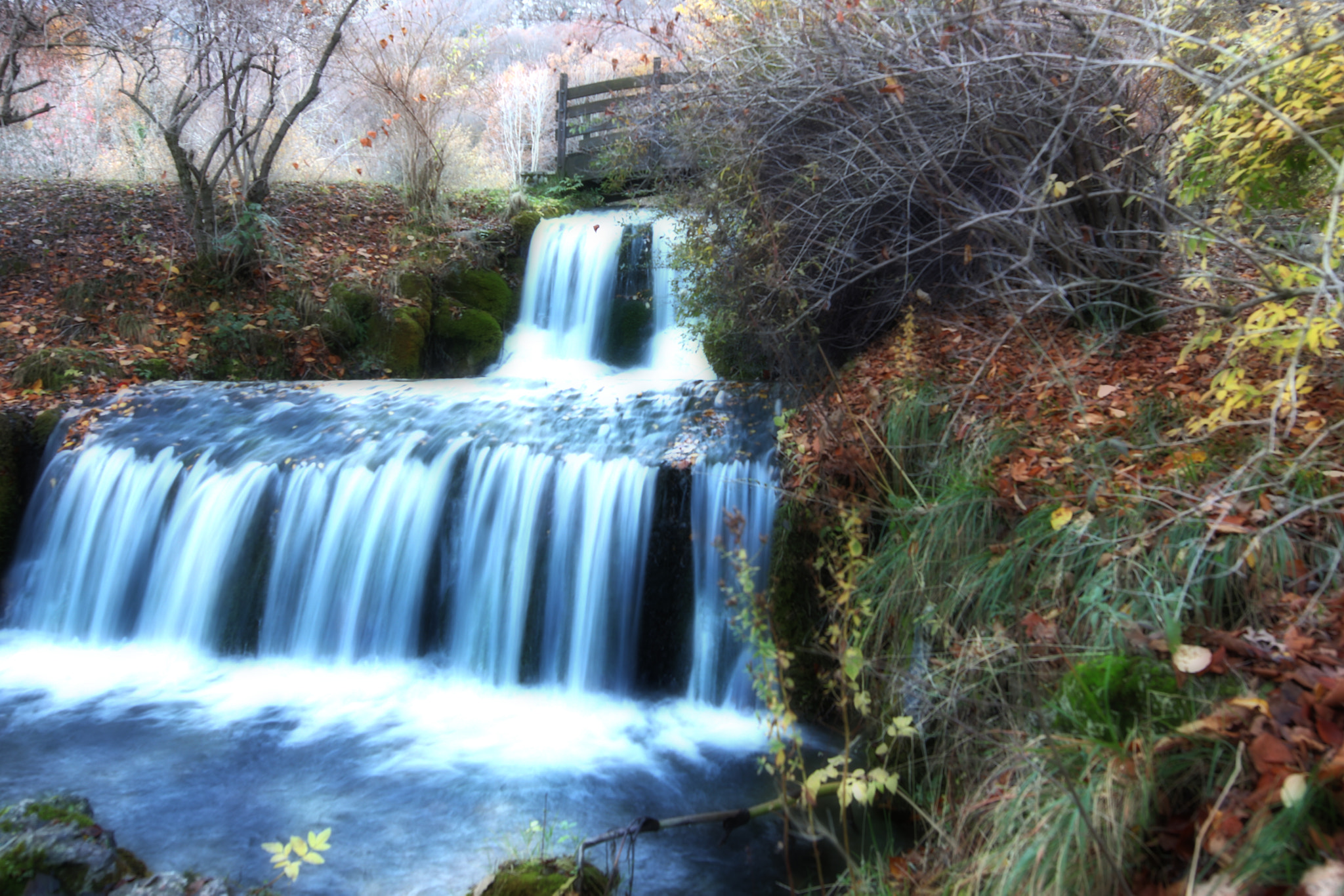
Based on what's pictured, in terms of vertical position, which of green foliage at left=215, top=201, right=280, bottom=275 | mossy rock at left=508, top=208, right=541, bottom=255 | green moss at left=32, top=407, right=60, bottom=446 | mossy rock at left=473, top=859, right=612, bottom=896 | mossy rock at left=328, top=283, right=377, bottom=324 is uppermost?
mossy rock at left=508, top=208, right=541, bottom=255

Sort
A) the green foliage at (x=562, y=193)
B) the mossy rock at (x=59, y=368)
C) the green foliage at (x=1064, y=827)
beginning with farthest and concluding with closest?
the green foliage at (x=562, y=193) < the mossy rock at (x=59, y=368) < the green foliage at (x=1064, y=827)

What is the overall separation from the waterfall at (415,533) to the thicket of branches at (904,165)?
4.19 feet

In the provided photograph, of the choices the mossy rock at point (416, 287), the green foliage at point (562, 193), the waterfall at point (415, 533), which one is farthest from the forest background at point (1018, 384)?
the green foliage at point (562, 193)

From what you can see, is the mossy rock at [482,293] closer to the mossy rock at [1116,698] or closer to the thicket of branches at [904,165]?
the thicket of branches at [904,165]

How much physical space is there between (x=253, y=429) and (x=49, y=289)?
163 inches

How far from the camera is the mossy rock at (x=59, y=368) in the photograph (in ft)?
25.4

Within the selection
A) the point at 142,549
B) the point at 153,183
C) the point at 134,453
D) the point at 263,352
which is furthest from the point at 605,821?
the point at 153,183

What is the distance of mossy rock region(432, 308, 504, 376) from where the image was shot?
990 centimetres

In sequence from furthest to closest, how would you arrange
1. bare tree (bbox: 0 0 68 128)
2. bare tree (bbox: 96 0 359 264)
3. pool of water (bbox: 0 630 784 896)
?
bare tree (bbox: 96 0 359 264) < bare tree (bbox: 0 0 68 128) < pool of water (bbox: 0 630 784 896)

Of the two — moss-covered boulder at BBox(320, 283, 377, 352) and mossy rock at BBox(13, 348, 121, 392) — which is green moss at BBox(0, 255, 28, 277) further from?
moss-covered boulder at BBox(320, 283, 377, 352)

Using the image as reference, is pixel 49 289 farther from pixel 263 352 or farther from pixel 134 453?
pixel 134 453

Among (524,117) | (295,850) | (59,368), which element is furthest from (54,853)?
(524,117)

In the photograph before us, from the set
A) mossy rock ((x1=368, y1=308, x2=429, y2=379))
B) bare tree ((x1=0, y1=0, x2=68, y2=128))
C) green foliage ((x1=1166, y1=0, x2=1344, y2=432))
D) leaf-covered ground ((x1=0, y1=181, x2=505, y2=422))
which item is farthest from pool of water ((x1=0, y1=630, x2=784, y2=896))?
bare tree ((x1=0, y1=0, x2=68, y2=128))

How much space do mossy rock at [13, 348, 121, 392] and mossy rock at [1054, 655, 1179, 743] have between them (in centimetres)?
901
